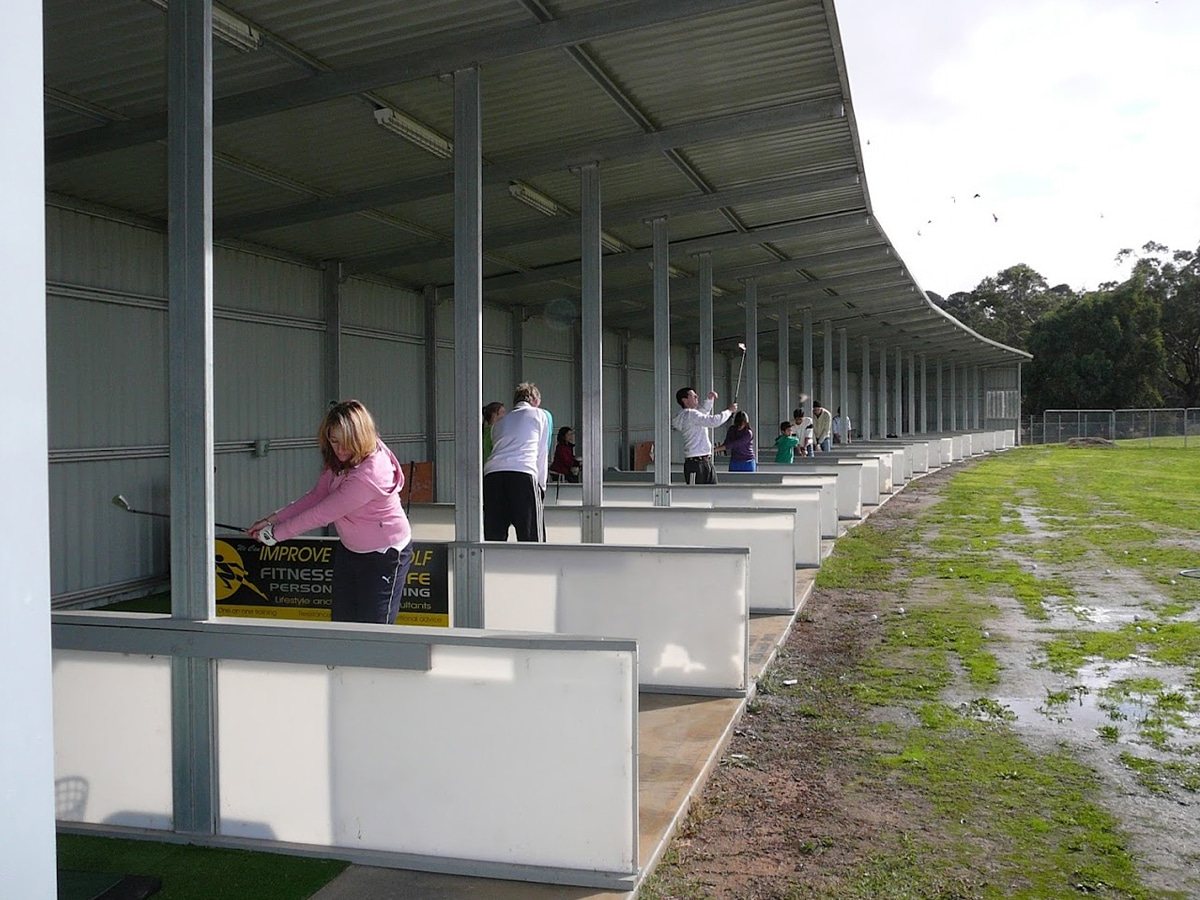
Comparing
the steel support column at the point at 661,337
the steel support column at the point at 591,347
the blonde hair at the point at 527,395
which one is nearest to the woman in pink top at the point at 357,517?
the blonde hair at the point at 527,395

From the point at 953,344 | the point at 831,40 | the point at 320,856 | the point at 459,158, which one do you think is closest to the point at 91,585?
the point at 459,158

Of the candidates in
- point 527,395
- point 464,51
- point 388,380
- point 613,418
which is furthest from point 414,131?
point 613,418

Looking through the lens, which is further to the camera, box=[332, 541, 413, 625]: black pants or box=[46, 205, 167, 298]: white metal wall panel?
box=[46, 205, 167, 298]: white metal wall panel

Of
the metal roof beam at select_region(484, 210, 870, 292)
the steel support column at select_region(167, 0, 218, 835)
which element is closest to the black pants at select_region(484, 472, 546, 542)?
the steel support column at select_region(167, 0, 218, 835)

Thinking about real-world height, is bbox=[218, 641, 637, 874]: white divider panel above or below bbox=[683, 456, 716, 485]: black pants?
below

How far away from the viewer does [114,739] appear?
464 cm

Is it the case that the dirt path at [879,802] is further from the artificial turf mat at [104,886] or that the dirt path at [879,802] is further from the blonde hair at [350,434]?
the blonde hair at [350,434]

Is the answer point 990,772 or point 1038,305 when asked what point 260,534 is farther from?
point 1038,305

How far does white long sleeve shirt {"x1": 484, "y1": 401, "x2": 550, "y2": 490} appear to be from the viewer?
7.86 meters

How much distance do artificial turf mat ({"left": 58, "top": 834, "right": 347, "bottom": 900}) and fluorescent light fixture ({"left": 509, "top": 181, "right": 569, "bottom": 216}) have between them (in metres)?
7.12

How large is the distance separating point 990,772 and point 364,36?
17.2 ft

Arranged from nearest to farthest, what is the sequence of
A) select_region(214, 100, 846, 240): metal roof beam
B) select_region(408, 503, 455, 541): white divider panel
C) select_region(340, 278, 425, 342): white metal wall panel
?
select_region(214, 100, 846, 240): metal roof beam, select_region(408, 503, 455, 541): white divider panel, select_region(340, 278, 425, 342): white metal wall panel

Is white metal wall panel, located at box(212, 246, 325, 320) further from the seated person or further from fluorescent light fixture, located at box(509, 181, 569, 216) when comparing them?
the seated person

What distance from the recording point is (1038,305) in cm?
8456
